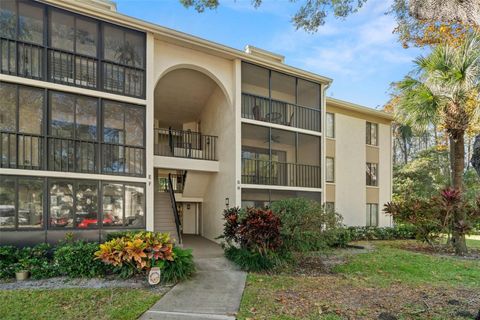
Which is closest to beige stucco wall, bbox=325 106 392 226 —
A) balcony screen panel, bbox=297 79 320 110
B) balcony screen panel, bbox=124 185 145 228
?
balcony screen panel, bbox=297 79 320 110

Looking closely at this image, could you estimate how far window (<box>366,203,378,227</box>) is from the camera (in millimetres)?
19453

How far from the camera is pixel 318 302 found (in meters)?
6.66

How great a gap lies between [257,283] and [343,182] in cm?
1178

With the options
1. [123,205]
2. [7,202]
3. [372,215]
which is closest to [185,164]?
[123,205]

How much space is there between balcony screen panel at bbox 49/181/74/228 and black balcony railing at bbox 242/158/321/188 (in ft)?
21.7

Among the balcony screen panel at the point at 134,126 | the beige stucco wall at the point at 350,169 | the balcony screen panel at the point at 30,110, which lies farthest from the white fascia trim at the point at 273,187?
the balcony screen panel at the point at 30,110

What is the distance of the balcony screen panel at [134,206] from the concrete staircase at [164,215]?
246cm

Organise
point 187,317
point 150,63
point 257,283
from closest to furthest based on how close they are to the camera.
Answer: point 187,317
point 257,283
point 150,63

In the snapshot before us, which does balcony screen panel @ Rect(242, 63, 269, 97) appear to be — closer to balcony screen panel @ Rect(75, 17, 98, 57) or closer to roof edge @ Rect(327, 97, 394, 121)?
roof edge @ Rect(327, 97, 394, 121)

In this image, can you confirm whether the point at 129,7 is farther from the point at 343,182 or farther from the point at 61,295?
the point at 343,182

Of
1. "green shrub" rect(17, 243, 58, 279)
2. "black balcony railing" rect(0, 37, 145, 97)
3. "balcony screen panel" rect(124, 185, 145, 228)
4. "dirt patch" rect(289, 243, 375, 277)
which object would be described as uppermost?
"black balcony railing" rect(0, 37, 145, 97)

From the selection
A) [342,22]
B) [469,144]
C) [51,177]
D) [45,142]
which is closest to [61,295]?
[51,177]

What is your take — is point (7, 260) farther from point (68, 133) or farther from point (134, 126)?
point (134, 126)

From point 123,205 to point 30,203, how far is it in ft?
8.71
